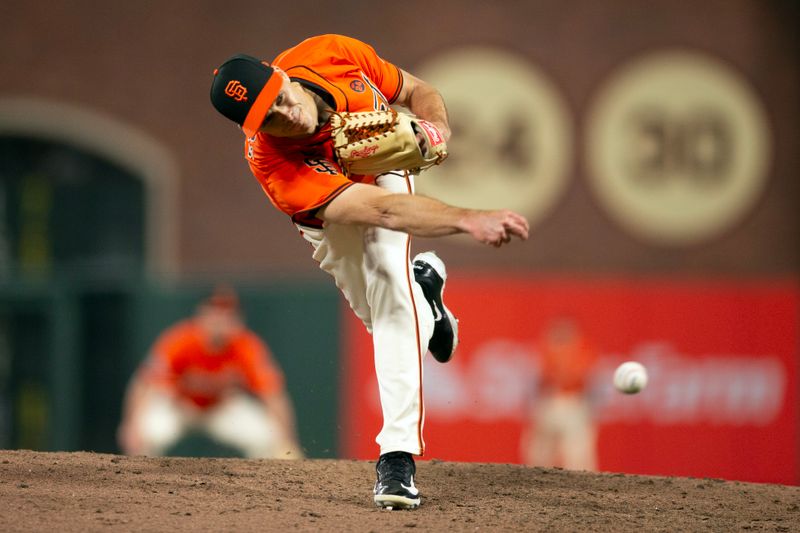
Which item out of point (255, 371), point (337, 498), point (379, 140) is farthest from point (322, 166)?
point (255, 371)

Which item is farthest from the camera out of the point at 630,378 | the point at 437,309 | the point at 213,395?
the point at 213,395

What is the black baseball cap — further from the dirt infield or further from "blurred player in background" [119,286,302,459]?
"blurred player in background" [119,286,302,459]

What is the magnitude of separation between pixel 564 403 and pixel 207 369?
3.36 m

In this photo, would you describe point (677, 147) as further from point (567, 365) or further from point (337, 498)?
point (337, 498)

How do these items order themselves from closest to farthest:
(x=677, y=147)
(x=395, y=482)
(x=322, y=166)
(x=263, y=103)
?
1. (x=263, y=103)
2. (x=322, y=166)
3. (x=395, y=482)
4. (x=677, y=147)

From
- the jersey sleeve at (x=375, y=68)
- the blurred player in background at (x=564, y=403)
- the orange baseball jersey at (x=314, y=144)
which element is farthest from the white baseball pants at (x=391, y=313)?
the blurred player in background at (x=564, y=403)

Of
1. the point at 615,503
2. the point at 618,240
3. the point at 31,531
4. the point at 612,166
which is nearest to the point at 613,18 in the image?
the point at 612,166

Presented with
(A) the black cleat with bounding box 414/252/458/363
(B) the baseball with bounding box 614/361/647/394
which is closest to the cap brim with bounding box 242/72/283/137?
(A) the black cleat with bounding box 414/252/458/363

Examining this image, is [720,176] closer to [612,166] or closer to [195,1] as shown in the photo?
[612,166]

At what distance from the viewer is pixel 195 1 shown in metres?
12.9

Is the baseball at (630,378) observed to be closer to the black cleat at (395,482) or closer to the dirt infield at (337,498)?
the dirt infield at (337,498)

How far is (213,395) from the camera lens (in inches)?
371

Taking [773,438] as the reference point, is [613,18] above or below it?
above

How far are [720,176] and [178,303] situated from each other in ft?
20.9
